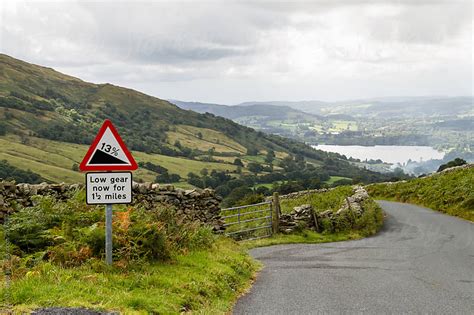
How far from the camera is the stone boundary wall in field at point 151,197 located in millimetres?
12492

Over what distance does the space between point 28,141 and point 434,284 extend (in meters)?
127

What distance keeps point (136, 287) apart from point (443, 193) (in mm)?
24569

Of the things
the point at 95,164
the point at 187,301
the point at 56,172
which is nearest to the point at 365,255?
the point at 187,301

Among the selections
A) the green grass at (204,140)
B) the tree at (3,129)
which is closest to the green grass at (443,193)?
the green grass at (204,140)

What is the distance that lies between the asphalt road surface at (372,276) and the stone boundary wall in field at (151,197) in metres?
2.17

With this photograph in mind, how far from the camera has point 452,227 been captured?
21438 millimetres

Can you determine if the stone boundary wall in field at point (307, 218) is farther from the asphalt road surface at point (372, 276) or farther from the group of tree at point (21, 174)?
the group of tree at point (21, 174)

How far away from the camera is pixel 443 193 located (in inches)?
1139

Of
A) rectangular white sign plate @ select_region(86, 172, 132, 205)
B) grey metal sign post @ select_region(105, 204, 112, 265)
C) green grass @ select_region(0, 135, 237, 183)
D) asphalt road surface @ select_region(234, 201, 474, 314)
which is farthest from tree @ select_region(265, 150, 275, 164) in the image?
rectangular white sign plate @ select_region(86, 172, 132, 205)

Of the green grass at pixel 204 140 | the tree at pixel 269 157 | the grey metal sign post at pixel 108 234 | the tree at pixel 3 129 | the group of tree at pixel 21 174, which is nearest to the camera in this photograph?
the grey metal sign post at pixel 108 234

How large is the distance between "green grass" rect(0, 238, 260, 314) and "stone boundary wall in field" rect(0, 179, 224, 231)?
3.97 meters

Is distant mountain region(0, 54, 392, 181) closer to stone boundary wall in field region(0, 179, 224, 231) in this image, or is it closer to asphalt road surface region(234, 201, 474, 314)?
stone boundary wall in field region(0, 179, 224, 231)

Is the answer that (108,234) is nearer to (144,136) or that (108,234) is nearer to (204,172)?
(204,172)

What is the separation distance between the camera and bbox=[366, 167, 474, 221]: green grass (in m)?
25.2
